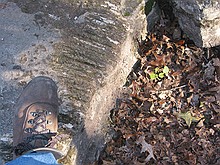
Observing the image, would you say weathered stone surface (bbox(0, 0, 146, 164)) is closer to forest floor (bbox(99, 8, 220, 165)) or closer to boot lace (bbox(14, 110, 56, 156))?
boot lace (bbox(14, 110, 56, 156))

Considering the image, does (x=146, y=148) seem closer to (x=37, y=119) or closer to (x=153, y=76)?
(x=153, y=76)

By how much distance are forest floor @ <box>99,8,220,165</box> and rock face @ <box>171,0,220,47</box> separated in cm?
17

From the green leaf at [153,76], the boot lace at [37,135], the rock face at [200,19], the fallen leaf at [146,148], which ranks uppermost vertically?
the rock face at [200,19]

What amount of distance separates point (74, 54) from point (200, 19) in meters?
1.41

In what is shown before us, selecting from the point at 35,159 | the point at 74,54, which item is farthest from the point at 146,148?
the point at 35,159

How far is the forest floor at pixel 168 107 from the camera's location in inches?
150

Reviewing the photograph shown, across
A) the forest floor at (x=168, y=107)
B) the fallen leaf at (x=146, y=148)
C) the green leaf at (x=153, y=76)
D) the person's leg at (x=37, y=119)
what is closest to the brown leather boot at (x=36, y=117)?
the person's leg at (x=37, y=119)

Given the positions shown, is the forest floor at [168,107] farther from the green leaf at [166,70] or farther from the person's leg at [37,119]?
the person's leg at [37,119]

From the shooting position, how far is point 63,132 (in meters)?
3.07

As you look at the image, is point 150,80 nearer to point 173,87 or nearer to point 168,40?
point 173,87

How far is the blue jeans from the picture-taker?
244 centimetres

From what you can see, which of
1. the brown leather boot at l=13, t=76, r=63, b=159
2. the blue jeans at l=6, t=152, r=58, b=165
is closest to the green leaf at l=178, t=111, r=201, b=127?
the brown leather boot at l=13, t=76, r=63, b=159

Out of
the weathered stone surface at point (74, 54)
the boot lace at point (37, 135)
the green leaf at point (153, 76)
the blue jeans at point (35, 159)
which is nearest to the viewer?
the blue jeans at point (35, 159)

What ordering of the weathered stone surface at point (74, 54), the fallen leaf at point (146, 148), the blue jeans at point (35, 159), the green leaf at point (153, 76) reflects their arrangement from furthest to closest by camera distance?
1. the green leaf at point (153, 76)
2. the fallen leaf at point (146, 148)
3. the weathered stone surface at point (74, 54)
4. the blue jeans at point (35, 159)
